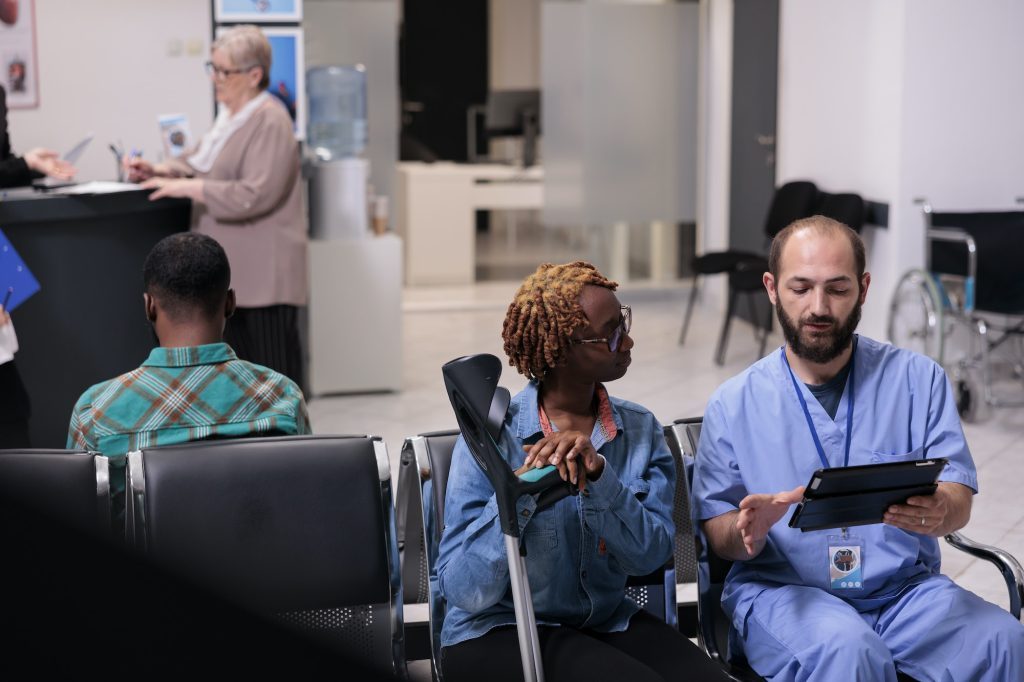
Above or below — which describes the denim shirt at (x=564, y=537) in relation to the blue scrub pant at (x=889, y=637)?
above

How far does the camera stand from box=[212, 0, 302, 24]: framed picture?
5.59m

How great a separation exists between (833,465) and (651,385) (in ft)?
13.7

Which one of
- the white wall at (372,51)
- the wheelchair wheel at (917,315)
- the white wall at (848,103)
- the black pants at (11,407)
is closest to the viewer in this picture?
the black pants at (11,407)

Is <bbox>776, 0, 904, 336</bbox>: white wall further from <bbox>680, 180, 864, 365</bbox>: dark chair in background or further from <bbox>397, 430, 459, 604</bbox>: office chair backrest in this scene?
<bbox>397, 430, 459, 604</bbox>: office chair backrest

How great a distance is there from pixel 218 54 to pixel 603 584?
3375 mm

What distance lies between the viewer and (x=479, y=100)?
42.8ft

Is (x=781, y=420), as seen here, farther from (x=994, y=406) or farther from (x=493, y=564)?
(x=994, y=406)

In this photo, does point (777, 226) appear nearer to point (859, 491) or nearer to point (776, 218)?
point (776, 218)

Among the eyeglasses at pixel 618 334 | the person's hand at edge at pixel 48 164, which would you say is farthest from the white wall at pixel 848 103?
the eyeglasses at pixel 618 334

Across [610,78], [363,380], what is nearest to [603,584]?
[363,380]

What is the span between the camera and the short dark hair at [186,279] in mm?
2342

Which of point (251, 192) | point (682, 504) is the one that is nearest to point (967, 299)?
point (251, 192)

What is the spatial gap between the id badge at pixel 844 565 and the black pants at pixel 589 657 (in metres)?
0.27

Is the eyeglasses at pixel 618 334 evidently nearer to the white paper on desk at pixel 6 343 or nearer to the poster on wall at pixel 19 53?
the white paper on desk at pixel 6 343
